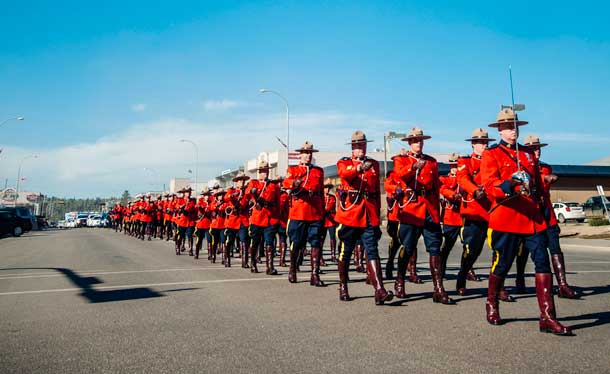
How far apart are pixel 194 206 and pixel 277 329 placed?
1221 cm

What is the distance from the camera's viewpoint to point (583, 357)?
4336 mm

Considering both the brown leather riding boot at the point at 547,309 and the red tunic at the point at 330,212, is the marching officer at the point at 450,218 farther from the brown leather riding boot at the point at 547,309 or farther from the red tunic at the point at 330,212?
the red tunic at the point at 330,212

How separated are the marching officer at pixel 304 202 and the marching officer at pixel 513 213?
3763mm

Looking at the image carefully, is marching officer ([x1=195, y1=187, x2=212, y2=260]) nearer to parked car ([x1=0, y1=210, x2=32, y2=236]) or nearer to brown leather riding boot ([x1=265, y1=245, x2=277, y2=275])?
brown leather riding boot ([x1=265, y1=245, x2=277, y2=275])

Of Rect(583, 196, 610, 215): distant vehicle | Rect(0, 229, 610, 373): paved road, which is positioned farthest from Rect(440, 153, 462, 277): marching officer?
Rect(583, 196, 610, 215): distant vehicle

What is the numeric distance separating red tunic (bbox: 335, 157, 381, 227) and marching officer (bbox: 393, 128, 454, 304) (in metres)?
0.38

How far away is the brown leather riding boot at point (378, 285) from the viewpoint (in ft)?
21.8

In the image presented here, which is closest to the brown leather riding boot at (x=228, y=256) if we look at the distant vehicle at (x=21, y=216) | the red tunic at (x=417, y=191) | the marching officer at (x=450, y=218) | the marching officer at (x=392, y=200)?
the marching officer at (x=392, y=200)

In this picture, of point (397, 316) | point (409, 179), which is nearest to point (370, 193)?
point (409, 179)

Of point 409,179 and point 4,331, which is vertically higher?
point 409,179

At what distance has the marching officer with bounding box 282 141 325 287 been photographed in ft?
29.8

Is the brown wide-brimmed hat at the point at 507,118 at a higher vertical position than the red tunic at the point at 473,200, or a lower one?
higher

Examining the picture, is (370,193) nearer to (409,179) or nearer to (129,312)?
(409,179)

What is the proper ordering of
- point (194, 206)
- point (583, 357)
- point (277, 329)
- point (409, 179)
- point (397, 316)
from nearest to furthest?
1. point (583, 357)
2. point (277, 329)
3. point (397, 316)
4. point (409, 179)
5. point (194, 206)
